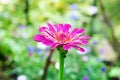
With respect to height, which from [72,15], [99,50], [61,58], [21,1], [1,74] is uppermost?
[21,1]

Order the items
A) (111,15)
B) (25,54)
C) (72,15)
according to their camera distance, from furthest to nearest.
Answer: (111,15) → (72,15) → (25,54)

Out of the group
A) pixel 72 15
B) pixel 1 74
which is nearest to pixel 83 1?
pixel 72 15

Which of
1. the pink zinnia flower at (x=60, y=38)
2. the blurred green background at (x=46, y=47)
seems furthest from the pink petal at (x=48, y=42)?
the blurred green background at (x=46, y=47)

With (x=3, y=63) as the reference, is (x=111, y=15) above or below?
above

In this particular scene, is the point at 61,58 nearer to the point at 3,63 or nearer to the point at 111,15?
the point at 3,63

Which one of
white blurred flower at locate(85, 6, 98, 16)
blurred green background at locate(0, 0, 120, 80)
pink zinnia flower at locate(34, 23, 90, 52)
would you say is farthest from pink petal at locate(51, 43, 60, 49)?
white blurred flower at locate(85, 6, 98, 16)

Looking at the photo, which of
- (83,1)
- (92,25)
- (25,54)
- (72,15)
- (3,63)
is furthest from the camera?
(83,1)
